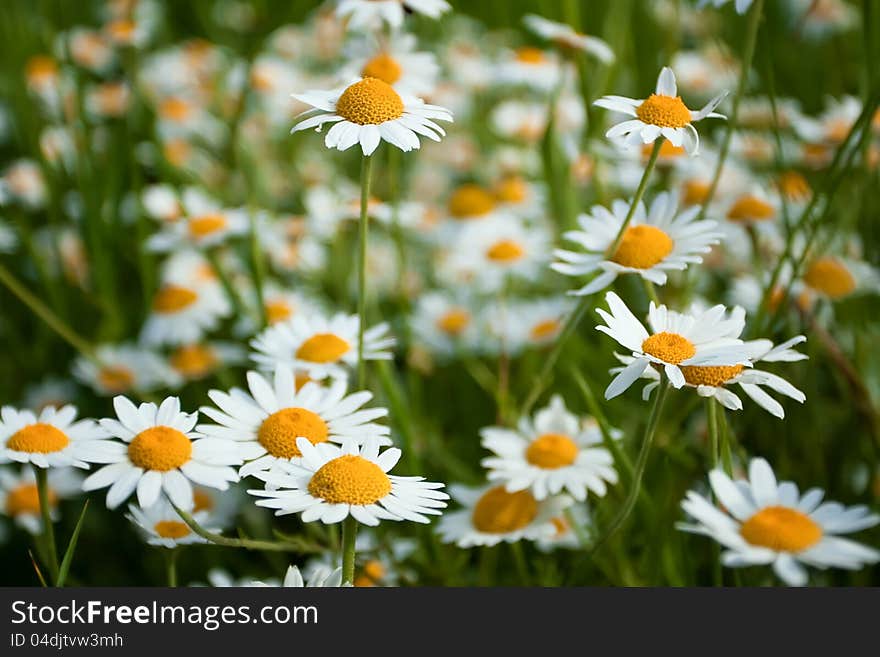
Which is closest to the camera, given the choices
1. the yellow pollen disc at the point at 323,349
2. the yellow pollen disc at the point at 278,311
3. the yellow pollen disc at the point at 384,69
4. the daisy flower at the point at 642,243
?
the daisy flower at the point at 642,243

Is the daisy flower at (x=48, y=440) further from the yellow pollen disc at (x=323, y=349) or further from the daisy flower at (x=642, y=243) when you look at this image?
the daisy flower at (x=642, y=243)

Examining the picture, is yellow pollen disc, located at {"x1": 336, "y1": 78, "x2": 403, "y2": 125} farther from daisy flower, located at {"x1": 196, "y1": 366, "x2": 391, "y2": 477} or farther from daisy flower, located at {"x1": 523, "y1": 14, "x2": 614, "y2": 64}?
daisy flower, located at {"x1": 523, "y1": 14, "x2": 614, "y2": 64}

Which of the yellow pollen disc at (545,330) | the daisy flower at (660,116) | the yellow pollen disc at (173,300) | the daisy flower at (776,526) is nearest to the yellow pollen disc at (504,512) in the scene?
the daisy flower at (776,526)

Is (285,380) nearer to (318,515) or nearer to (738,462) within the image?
(318,515)

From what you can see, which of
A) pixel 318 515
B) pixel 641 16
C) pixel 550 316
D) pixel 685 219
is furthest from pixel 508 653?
pixel 641 16

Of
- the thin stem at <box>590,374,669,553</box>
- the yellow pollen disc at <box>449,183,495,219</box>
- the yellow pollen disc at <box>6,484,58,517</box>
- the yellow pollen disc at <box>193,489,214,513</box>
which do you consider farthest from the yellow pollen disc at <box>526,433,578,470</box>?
the yellow pollen disc at <box>449,183,495,219</box>

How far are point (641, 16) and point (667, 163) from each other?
90cm

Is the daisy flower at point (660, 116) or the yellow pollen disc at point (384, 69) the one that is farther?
the yellow pollen disc at point (384, 69)

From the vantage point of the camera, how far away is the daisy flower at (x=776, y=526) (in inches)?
25.0

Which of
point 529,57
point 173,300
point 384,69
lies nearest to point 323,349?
point 384,69

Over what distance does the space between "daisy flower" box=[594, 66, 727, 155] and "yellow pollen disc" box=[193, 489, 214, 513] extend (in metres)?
0.73

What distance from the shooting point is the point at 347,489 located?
71 cm

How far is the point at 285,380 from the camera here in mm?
859

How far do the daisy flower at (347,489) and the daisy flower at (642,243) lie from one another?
0.76 feet
